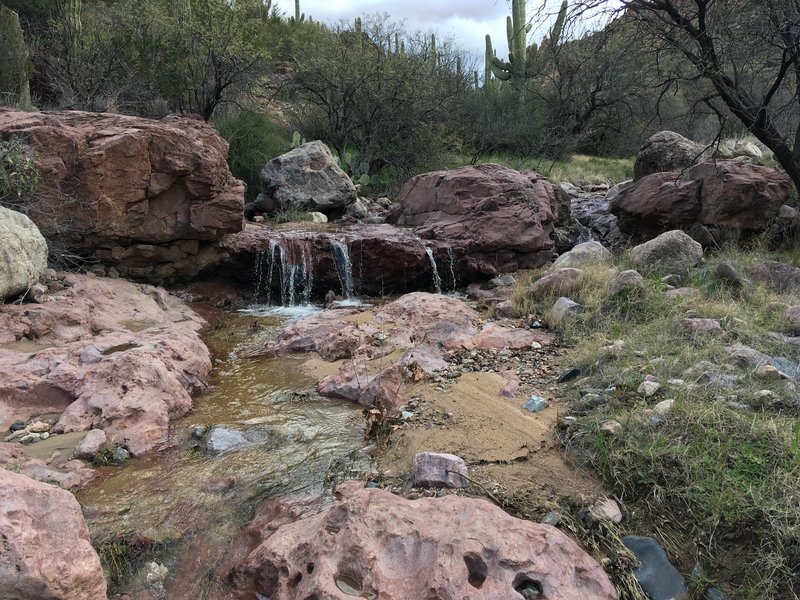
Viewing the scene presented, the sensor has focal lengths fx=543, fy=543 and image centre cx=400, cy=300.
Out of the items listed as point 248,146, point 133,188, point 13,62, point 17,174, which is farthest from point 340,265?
point 13,62

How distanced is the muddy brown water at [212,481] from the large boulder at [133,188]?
3608 millimetres

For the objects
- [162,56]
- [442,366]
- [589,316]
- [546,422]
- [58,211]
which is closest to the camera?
[546,422]

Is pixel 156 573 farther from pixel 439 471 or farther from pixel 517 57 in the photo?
pixel 517 57

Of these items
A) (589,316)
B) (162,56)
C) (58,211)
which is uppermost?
(162,56)

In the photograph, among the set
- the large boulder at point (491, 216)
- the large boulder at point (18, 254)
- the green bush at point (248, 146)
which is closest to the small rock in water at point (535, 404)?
the large boulder at point (18, 254)

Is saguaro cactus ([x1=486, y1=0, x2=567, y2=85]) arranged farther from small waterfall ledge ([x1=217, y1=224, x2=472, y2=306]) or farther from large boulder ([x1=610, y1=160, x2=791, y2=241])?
small waterfall ledge ([x1=217, y1=224, x2=472, y2=306])

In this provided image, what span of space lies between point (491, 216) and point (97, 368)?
21.9ft

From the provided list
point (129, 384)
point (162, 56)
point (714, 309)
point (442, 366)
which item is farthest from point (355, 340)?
point (162, 56)

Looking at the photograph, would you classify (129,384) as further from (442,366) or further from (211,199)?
(211,199)

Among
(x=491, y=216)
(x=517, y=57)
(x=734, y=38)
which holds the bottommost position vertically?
(x=491, y=216)

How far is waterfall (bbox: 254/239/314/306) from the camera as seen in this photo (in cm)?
847

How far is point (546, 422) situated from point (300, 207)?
10060 millimetres

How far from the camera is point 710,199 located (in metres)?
8.52

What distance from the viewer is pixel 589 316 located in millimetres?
5223
